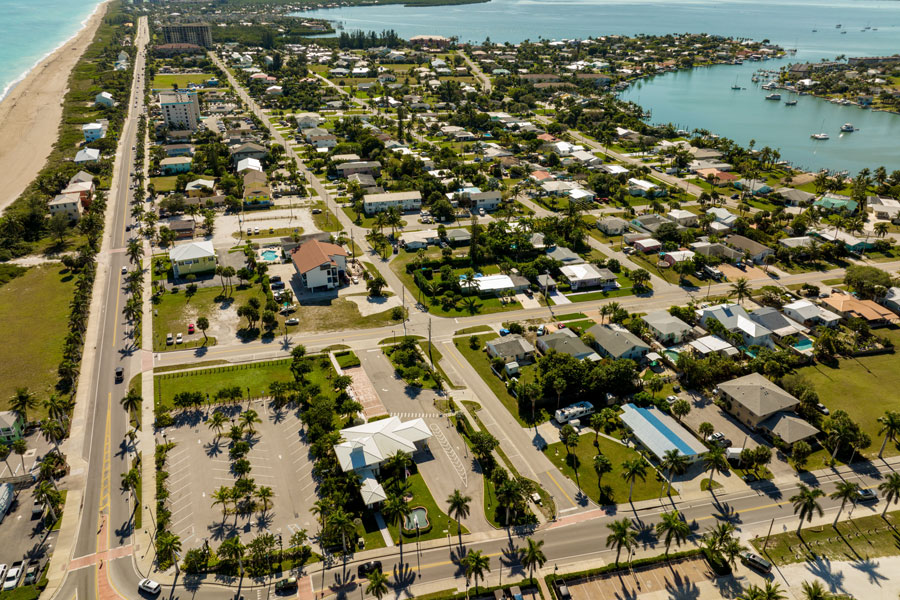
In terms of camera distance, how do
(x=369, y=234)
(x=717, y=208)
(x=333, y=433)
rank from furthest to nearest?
(x=717, y=208)
(x=369, y=234)
(x=333, y=433)

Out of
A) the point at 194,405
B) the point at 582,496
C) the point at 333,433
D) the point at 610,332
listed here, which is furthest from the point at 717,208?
the point at 194,405

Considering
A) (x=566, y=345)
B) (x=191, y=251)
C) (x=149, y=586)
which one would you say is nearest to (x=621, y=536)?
(x=566, y=345)

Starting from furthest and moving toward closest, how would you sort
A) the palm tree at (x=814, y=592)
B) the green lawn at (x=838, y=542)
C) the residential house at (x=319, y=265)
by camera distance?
the residential house at (x=319, y=265), the green lawn at (x=838, y=542), the palm tree at (x=814, y=592)

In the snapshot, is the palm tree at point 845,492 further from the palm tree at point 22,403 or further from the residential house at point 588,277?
the palm tree at point 22,403

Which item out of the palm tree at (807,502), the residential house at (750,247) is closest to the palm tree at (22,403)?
the palm tree at (807,502)

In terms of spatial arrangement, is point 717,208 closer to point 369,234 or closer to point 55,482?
point 369,234

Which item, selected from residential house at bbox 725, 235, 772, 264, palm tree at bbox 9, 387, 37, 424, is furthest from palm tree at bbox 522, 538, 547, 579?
residential house at bbox 725, 235, 772, 264

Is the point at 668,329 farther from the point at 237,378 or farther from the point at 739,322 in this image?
the point at 237,378
